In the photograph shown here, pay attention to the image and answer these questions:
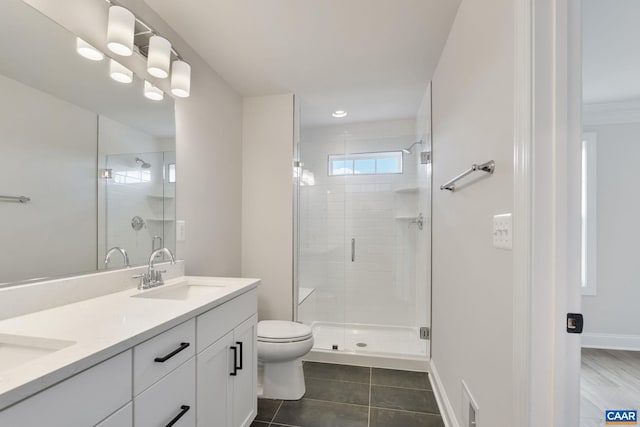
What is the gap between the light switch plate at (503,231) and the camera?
2.96 ft

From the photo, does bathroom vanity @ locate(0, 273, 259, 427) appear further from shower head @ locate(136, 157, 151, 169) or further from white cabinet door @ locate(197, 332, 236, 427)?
shower head @ locate(136, 157, 151, 169)

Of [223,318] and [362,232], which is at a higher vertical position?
[362,232]

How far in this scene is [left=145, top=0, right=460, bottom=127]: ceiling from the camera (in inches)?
59.5

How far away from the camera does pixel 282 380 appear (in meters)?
1.95

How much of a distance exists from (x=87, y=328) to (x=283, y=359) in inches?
51.4

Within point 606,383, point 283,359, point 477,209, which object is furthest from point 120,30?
point 606,383

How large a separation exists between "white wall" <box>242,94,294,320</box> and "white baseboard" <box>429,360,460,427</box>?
46.7 inches

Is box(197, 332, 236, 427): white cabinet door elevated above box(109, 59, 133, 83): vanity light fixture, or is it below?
below

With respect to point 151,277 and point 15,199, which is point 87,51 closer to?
point 15,199

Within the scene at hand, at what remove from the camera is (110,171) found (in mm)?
1320

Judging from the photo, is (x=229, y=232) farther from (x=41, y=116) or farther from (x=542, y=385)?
(x=542, y=385)

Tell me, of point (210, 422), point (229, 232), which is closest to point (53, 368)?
point (210, 422)

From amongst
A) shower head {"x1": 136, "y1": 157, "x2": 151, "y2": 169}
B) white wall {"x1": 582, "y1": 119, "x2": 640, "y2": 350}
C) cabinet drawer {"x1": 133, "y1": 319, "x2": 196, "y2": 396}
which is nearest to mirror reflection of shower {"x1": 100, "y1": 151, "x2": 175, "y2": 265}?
shower head {"x1": 136, "y1": 157, "x2": 151, "y2": 169}

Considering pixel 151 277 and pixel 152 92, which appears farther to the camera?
pixel 152 92
